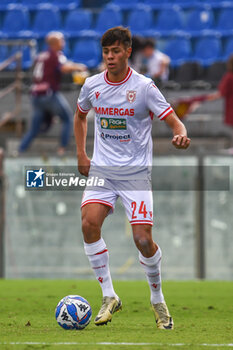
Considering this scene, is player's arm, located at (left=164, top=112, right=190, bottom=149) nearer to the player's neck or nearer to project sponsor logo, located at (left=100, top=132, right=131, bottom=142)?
project sponsor logo, located at (left=100, top=132, right=131, bottom=142)

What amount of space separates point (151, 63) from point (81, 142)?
661 centimetres

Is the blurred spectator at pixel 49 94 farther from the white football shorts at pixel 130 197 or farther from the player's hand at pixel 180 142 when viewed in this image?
the player's hand at pixel 180 142

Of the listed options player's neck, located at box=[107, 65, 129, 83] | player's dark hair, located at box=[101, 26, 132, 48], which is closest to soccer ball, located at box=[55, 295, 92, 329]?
player's neck, located at box=[107, 65, 129, 83]

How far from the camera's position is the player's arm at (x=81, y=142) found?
5.71m

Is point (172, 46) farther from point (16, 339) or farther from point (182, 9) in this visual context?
point (16, 339)

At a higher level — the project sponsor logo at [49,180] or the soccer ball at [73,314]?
the project sponsor logo at [49,180]

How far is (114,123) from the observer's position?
547 cm

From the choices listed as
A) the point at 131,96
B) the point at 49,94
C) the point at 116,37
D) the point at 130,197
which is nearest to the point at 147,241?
the point at 130,197

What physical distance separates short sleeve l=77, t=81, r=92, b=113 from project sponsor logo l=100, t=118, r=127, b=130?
26 cm

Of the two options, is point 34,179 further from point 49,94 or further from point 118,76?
point 49,94

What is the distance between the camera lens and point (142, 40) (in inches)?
476

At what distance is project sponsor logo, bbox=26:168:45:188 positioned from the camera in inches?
242

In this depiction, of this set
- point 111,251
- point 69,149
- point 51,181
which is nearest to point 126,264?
point 111,251

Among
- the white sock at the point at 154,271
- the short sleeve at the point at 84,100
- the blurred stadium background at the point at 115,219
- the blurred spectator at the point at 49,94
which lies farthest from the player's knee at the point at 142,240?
the blurred spectator at the point at 49,94
